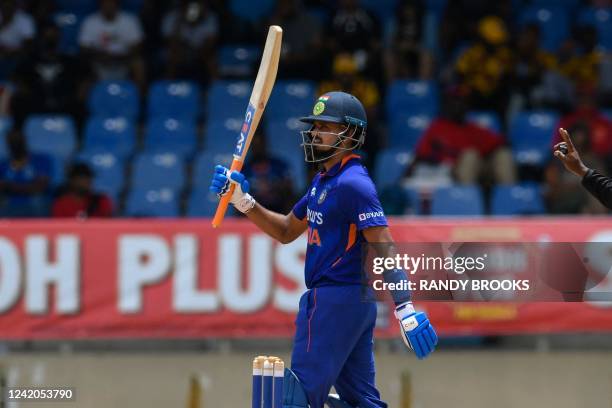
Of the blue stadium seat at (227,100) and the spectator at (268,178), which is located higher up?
the blue stadium seat at (227,100)

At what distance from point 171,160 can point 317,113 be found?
20.7 feet

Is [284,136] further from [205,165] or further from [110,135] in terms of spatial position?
[110,135]

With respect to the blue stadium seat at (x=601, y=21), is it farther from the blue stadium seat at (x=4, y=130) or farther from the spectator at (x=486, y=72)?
the blue stadium seat at (x=4, y=130)

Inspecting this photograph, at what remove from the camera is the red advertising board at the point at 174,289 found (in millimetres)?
9930

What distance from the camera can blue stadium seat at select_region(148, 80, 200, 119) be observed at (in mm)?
13789

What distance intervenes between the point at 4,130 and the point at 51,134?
49 centimetres

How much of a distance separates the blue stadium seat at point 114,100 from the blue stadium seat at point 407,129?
9.46 feet

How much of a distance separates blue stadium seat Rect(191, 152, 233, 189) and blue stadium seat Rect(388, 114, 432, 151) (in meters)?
1.86

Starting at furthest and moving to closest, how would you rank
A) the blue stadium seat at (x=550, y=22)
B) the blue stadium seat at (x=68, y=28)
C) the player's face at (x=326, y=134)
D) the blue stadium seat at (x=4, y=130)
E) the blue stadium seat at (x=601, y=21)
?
the blue stadium seat at (x=68, y=28) < the blue stadium seat at (x=550, y=22) < the blue stadium seat at (x=601, y=21) < the blue stadium seat at (x=4, y=130) < the player's face at (x=326, y=134)

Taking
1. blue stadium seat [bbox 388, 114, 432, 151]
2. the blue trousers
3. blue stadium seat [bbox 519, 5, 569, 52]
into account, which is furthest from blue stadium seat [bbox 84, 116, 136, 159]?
the blue trousers

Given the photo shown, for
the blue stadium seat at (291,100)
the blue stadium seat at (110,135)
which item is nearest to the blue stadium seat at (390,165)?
the blue stadium seat at (291,100)

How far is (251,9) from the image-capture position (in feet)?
48.3

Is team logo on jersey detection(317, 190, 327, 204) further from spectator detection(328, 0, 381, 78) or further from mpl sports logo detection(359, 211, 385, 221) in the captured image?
spectator detection(328, 0, 381, 78)

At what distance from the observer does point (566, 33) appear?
14.7 meters
